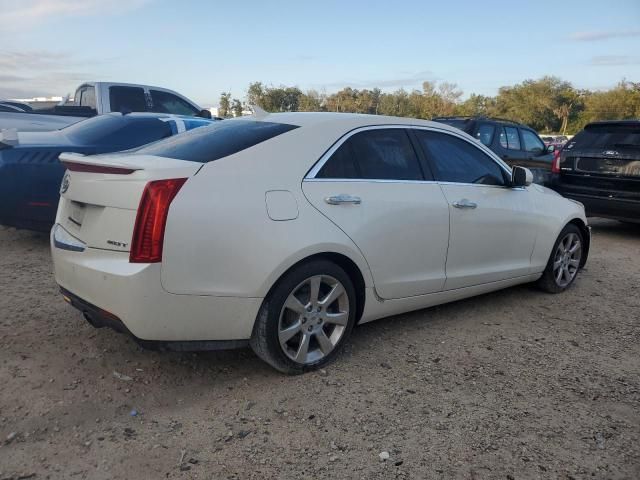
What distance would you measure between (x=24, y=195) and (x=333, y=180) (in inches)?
144

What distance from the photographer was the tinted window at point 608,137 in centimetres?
761

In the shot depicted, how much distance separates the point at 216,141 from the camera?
3.45 meters

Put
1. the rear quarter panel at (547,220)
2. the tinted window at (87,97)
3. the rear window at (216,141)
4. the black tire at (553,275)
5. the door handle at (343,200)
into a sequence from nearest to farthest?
the rear window at (216,141) < the door handle at (343,200) < the rear quarter panel at (547,220) < the black tire at (553,275) < the tinted window at (87,97)

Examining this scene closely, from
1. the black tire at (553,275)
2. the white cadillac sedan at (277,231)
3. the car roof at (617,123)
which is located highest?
the car roof at (617,123)

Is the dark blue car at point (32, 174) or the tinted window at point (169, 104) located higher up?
the tinted window at point (169, 104)

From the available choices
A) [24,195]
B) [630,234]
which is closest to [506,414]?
[24,195]

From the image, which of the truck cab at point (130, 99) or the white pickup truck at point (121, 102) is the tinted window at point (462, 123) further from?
the truck cab at point (130, 99)

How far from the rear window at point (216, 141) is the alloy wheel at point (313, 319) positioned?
2.95ft

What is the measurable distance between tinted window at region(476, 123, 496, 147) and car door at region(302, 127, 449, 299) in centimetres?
663

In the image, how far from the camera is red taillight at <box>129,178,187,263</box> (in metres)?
2.82

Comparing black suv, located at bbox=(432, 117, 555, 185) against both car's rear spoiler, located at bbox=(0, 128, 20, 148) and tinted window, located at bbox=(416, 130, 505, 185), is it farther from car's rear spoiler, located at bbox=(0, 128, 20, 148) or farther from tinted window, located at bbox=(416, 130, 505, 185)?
car's rear spoiler, located at bbox=(0, 128, 20, 148)

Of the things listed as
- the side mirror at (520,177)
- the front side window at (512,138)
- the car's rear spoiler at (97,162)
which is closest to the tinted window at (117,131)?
the car's rear spoiler at (97,162)

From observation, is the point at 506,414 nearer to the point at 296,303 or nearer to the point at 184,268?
the point at 296,303

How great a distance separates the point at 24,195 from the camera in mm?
5570
